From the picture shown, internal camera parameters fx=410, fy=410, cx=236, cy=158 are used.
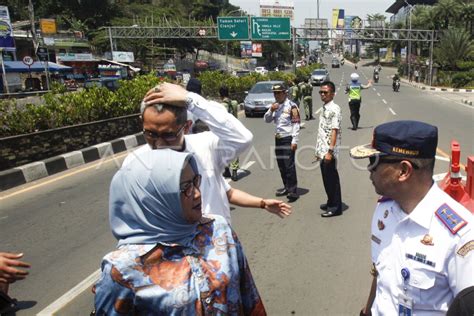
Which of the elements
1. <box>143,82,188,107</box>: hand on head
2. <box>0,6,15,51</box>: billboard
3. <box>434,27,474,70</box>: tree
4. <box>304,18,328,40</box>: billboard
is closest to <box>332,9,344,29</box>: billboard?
<box>304,18,328,40</box>: billboard

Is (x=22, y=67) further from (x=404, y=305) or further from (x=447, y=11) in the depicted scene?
(x=447, y=11)

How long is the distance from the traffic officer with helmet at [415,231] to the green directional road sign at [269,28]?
29170 mm

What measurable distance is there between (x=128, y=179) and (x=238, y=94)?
19.8m

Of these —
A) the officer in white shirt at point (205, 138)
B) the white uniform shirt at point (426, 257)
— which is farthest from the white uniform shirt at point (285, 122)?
the white uniform shirt at point (426, 257)

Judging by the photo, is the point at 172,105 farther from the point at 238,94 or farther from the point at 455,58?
the point at 455,58

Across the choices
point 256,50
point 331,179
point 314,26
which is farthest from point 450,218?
point 256,50

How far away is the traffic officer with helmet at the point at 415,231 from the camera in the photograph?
1.51 meters

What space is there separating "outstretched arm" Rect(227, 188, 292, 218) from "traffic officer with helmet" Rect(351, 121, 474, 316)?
708mm

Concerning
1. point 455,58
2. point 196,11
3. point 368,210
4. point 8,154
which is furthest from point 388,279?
point 196,11

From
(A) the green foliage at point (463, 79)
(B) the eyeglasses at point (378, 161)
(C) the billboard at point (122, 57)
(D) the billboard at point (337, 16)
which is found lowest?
(A) the green foliage at point (463, 79)

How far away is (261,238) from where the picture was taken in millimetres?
4688

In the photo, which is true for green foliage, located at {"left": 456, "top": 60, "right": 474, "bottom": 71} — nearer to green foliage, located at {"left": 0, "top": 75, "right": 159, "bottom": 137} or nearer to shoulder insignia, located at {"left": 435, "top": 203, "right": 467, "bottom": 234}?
green foliage, located at {"left": 0, "top": 75, "right": 159, "bottom": 137}

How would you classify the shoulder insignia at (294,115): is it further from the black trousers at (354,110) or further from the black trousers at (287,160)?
the black trousers at (354,110)

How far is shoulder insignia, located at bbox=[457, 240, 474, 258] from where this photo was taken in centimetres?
145
